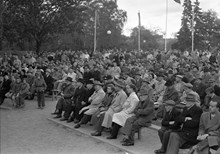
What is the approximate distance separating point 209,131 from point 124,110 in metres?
2.89

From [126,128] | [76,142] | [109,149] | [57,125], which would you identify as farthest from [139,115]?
[57,125]

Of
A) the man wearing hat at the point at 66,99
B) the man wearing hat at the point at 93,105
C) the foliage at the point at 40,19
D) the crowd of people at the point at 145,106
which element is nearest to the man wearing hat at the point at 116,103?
the crowd of people at the point at 145,106

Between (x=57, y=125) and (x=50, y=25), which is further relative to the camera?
(x=50, y=25)

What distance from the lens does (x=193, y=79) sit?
37.0 feet

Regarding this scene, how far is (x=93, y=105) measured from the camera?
9.95 meters

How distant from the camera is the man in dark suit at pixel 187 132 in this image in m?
6.42

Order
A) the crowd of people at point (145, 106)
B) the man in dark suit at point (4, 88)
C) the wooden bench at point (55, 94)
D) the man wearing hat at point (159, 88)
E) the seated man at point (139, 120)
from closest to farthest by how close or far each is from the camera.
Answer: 1. the crowd of people at point (145, 106)
2. the seated man at point (139, 120)
3. the man wearing hat at point (159, 88)
4. the man in dark suit at point (4, 88)
5. the wooden bench at point (55, 94)

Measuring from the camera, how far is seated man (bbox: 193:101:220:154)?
5.82 metres

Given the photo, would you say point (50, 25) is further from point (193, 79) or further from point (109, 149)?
point (109, 149)

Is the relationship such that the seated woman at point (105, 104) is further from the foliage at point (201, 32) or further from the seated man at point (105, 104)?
the foliage at point (201, 32)

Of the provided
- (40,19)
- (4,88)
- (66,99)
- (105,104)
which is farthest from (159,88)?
(40,19)

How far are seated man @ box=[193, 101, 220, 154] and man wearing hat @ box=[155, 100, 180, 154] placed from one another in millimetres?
717

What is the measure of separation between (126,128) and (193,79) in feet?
14.4

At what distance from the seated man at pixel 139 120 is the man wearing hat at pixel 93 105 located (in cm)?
199
